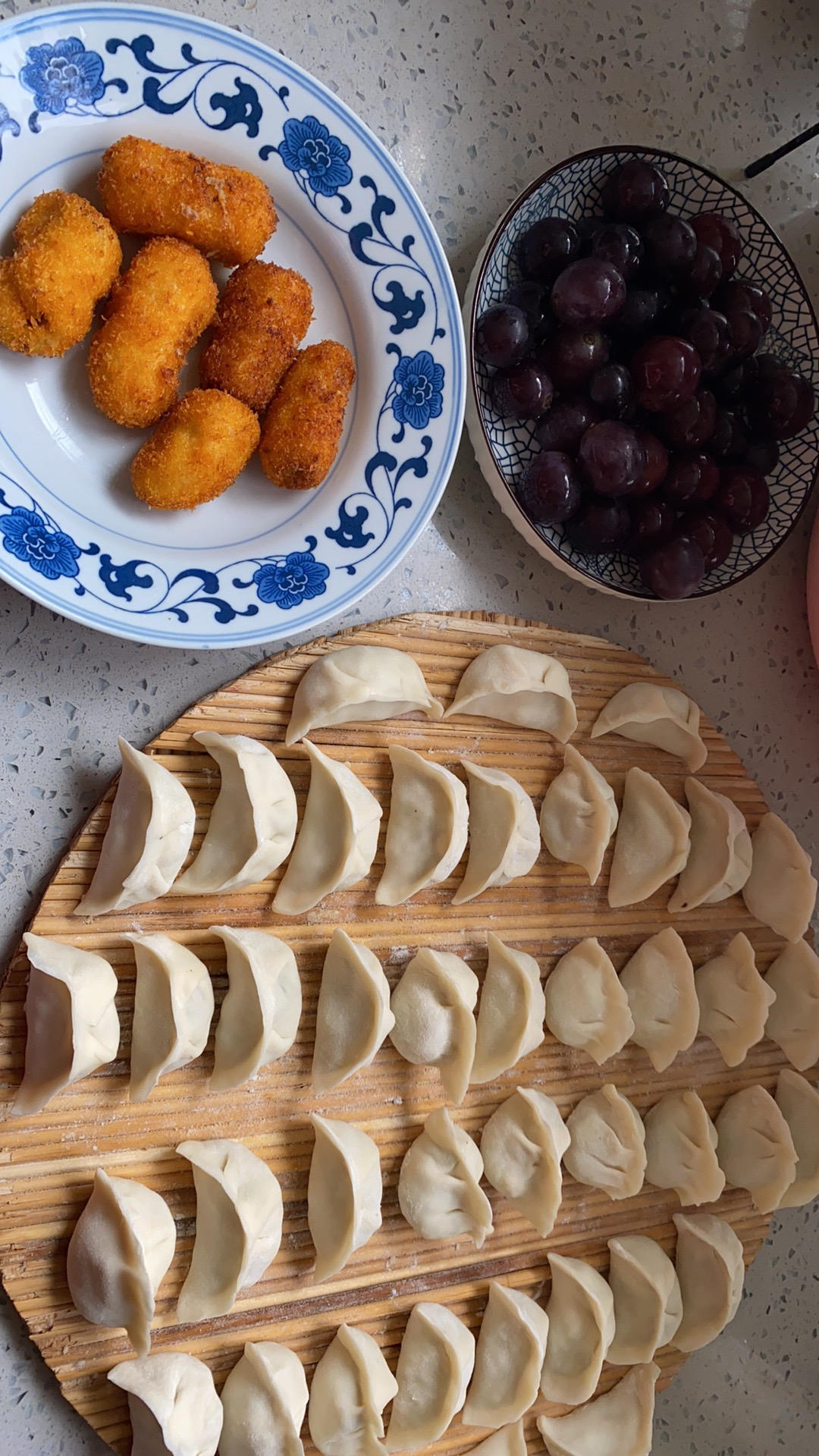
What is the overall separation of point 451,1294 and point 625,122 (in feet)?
4.12

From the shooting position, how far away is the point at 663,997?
3.84 feet

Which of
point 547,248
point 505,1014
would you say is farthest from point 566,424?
point 505,1014

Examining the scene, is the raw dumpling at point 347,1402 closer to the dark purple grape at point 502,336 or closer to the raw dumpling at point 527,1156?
the raw dumpling at point 527,1156

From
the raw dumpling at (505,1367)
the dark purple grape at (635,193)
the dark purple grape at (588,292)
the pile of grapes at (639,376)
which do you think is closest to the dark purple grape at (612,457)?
the pile of grapes at (639,376)

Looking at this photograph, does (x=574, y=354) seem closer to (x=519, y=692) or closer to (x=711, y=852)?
(x=519, y=692)

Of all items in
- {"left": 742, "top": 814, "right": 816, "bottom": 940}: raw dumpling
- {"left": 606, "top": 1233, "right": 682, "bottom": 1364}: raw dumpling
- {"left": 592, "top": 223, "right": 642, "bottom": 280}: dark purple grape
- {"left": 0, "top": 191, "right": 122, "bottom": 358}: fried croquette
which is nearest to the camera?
{"left": 0, "top": 191, "right": 122, "bottom": 358}: fried croquette

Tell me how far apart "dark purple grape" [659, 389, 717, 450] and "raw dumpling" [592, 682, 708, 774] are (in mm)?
260

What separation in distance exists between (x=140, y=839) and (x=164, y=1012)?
0.48 feet

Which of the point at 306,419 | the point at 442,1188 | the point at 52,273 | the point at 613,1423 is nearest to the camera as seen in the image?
the point at 52,273

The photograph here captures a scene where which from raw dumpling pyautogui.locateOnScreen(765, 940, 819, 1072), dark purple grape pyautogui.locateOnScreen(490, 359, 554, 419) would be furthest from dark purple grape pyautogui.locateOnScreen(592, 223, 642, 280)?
raw dumpling pyautogui.locateOnScreen(765, 940, 819, 1072)

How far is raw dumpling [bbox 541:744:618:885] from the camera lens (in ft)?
3.71

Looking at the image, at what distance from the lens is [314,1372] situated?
102 centimetres

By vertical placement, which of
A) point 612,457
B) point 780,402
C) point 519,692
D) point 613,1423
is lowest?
point 613,1423

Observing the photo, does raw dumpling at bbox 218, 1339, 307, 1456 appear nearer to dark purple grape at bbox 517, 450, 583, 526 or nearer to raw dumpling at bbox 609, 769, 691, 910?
raw dumpling at bbox 609, 769, 691, 910
